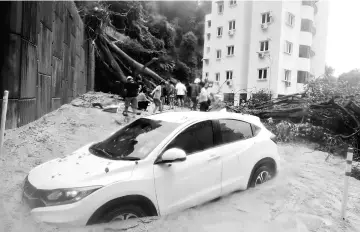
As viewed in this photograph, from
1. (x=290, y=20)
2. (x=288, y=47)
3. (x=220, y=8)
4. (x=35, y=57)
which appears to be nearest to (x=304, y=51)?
(x=288, y=47)

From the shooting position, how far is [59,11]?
8102 mm

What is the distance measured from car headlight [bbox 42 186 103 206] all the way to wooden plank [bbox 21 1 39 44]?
12.0 ft

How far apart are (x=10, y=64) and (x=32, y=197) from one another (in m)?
2.94

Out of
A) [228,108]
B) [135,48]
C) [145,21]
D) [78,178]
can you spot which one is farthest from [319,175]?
[145,21]

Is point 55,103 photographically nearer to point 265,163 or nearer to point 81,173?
point 81,173

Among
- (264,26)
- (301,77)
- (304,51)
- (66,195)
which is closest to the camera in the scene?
(66,195)

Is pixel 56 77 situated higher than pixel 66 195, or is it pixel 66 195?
pixel 56 77

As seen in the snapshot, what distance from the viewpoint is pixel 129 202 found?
3055mm

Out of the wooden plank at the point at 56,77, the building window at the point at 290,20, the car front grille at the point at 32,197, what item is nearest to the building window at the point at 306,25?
the building window at the point at 290,20

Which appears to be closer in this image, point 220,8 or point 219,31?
point 219,31

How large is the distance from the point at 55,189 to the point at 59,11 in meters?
6.66

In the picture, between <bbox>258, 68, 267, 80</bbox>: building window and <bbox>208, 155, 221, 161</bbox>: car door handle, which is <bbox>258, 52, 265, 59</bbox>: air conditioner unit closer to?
<bbox>258, 68, 267, 80</bbox>: building window

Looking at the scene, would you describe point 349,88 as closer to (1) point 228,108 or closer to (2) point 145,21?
(1) point 228,108

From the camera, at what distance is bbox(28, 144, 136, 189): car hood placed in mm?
2988
